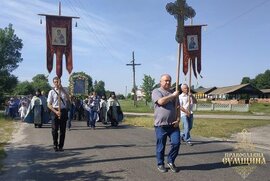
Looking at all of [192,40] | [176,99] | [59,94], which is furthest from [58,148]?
[192,40]

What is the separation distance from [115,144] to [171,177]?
205 inches

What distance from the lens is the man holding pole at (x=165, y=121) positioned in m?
8.14

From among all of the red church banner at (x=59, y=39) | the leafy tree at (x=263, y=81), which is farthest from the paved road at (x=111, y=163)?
the leafy tree at (x=263, y=81)

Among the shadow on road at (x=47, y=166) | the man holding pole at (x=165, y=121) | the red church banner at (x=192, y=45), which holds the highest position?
the red church banner at (x=192, y=45)

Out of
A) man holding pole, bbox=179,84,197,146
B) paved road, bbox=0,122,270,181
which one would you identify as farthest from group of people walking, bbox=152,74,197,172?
man holding pole, bbox=179,84,197,146

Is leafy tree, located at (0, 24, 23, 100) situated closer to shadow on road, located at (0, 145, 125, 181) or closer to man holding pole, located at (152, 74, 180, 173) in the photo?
shadow on road, located at (0, 145, 125, 181)

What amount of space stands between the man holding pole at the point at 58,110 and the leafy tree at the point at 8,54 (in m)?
32.8

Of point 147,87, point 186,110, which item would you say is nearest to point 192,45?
point 186,110

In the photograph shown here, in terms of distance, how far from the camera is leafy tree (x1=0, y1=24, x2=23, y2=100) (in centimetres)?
4359

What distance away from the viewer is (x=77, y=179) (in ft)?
24.6

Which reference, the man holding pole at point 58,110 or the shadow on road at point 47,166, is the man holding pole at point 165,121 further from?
the man holding pole at point 58,110

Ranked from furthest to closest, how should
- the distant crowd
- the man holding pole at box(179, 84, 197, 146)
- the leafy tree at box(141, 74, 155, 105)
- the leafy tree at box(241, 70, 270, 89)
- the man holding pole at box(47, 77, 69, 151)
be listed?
the leafy tree at box(241, 70, 270, 89) < the leafy tree at box(141, 74, 155, 105) < the distant crowd < the man holding pole at box(179, 84, 197, 146) < the man holding pole at box(47, 77, 69, 151)

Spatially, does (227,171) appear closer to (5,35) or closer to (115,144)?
(115,144)

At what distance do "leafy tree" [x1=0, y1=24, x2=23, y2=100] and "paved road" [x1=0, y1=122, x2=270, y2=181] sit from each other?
106 ft
